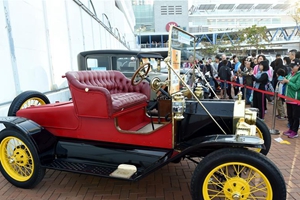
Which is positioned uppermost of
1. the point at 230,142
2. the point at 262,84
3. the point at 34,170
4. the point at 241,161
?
the point at 262,84

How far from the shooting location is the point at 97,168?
2473 millimetres

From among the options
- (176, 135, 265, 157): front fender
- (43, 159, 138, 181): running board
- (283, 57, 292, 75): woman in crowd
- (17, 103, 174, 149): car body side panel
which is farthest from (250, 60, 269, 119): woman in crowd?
(43, 159, 138, 181): running board

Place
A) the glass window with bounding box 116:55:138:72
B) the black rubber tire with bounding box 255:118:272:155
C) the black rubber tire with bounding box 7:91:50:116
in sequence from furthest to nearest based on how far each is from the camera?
the glass window with bounding box 116:55:138:72 < the black rubber tire with bounding box 7:91:50:116 < the black rubber tire with bounding box 255:118:272:155

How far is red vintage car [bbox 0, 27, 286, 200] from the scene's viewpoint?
1.97m

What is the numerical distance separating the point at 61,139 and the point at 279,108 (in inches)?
197

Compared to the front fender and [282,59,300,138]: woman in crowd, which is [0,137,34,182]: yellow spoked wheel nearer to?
the front fender

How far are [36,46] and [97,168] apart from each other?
3.78 metres

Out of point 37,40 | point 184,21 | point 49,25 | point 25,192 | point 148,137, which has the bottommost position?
point 25,192

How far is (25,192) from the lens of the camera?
2641mm

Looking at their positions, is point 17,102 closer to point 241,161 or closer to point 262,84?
point 241,161

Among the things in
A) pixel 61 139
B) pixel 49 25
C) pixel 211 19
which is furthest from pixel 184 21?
pixel 61 139

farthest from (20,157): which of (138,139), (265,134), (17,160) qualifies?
(265,134)

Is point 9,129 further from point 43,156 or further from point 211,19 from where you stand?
point 211,19

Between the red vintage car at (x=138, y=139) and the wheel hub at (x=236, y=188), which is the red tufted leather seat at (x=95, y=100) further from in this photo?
the wheel hub at (x=236, y=188)
